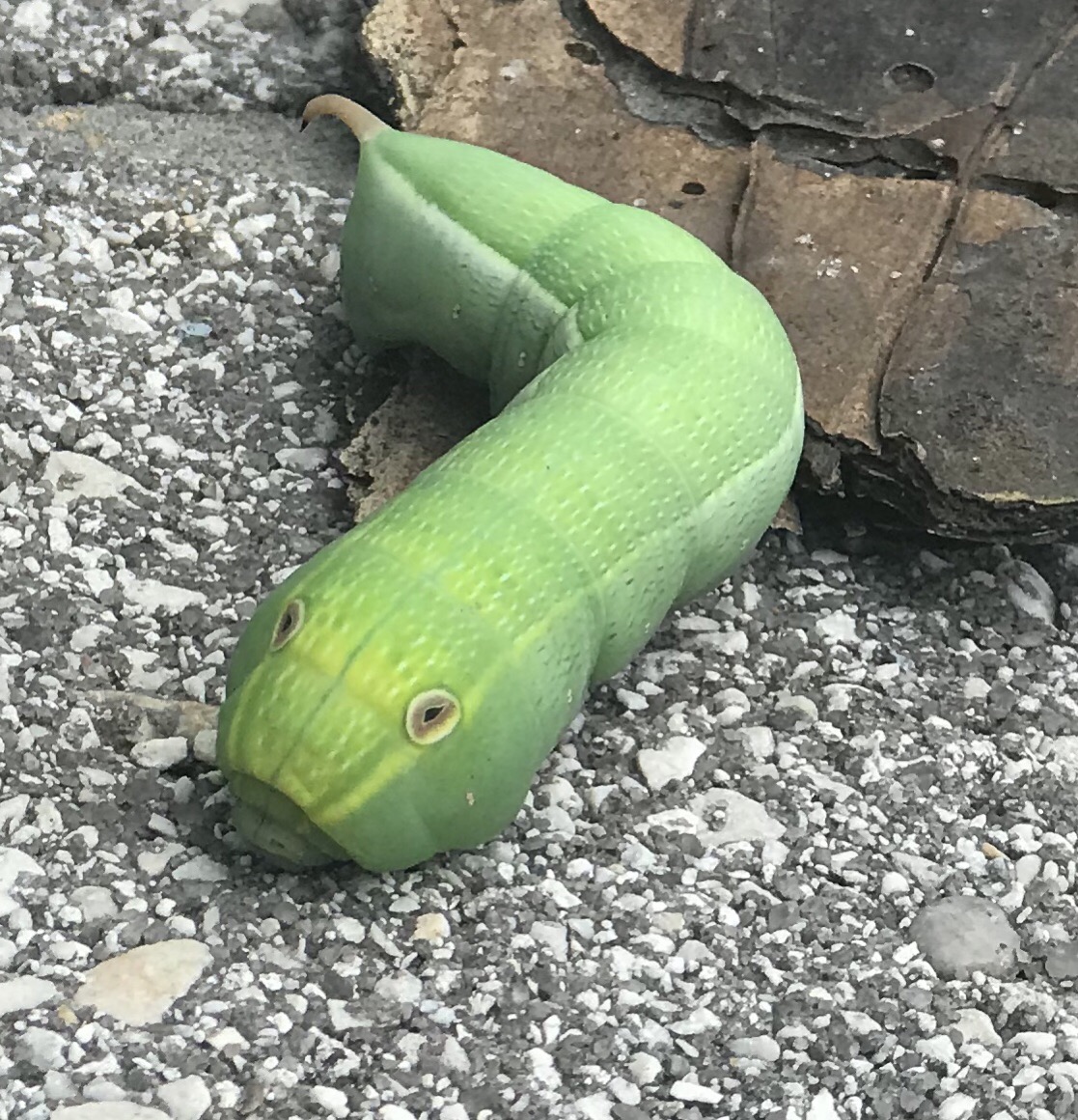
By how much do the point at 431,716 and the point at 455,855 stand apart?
21 centimetres

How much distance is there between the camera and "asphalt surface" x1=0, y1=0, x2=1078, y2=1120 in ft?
3.87

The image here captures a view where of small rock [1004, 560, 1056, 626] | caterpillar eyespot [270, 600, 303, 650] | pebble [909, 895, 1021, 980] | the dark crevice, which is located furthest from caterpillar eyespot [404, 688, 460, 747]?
the dark crevice

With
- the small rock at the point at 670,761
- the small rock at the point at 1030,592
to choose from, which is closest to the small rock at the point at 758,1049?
the small rock at the point at 670,761

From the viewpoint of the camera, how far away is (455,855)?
53.2 inches

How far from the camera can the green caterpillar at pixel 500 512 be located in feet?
3.91

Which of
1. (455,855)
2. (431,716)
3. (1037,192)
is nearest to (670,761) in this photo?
(455,855)

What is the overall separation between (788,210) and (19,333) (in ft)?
3.02

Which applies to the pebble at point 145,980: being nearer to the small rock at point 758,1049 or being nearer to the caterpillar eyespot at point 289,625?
the caterpillar eyespot at point 289,625

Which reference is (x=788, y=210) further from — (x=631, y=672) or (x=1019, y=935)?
(x=1019, y=935)

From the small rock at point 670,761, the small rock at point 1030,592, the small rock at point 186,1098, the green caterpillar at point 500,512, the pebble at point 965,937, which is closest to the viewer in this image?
the small rock at point 186,1098

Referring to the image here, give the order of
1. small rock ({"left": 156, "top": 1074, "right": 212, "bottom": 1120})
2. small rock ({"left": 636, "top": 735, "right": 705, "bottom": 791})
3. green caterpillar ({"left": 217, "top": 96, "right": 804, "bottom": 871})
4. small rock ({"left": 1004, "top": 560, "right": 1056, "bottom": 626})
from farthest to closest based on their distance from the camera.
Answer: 1. small rock ({"left": 1004, "top": 560, "right": 1056, "bottom": 626})
2. small rock ({"left": 636, "top": 735, "right": 705, "bottom": 791})
3. green caterpillar ({"left": 217, "top": 96, "right": 804, "bottom": 871})
4. small rock ({"left": 156, "top": 1074, "right": 212, "bottom": 1120})

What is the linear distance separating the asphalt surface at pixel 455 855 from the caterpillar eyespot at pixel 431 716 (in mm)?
192

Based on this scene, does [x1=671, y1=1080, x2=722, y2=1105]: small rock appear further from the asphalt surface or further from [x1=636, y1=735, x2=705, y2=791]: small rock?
[x1=636, y1=735, x2=705, y2=791]: small rock

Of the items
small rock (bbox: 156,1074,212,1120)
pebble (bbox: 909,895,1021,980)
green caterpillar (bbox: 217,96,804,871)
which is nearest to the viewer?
small rock (bbox: 156,1074,212,1120)
